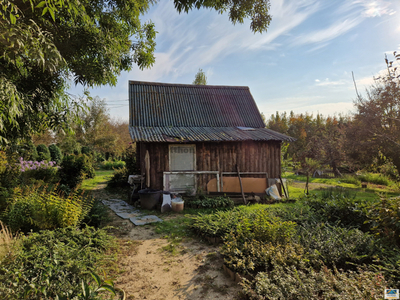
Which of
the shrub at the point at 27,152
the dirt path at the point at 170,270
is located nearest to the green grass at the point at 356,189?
the dirt path at the point at 170,270

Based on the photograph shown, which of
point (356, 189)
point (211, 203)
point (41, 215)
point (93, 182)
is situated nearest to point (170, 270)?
point (41, 215)

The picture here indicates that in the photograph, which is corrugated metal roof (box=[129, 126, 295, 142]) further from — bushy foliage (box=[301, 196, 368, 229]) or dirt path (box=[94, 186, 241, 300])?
dirt path (box=[94, 186, 241, 300])

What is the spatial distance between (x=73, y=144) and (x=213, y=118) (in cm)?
1712

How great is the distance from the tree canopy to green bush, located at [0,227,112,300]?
7.18ft

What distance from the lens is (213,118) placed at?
11758mm

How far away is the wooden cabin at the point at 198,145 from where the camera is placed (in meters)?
9.59

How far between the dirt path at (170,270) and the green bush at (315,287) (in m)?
0.48

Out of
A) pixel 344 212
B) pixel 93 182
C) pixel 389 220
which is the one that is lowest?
pixel 93 182

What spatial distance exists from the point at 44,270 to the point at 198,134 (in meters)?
7.62

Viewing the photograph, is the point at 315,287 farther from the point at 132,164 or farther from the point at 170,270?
the point at 132,164

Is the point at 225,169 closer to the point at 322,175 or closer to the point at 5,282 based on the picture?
the point at 5,282

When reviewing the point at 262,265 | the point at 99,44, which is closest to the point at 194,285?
the point at 262,265

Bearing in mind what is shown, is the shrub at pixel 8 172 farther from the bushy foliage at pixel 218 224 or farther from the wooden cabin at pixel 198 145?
the bushy foliage at pixel 218 224

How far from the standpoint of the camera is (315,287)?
3.11m
